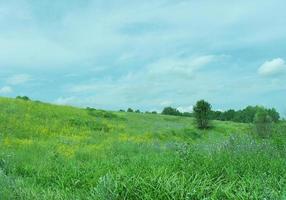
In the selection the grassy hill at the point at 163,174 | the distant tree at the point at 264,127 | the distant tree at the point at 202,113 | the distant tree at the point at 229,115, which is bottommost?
the grassy hill at the point at 163,174

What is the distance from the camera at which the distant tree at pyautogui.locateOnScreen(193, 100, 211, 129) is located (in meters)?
36.3

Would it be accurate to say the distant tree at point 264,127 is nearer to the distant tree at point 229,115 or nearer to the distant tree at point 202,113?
the distant tree at point 202,113

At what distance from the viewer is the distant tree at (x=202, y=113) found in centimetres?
3634

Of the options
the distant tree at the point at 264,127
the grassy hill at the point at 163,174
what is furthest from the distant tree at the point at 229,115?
the grassy hill at the point at 163,174

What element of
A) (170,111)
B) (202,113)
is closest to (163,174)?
(202,113)

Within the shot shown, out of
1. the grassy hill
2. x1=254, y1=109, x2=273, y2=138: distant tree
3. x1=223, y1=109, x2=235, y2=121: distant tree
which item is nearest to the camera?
the grassy hill

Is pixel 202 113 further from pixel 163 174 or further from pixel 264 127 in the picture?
pixel 163 174

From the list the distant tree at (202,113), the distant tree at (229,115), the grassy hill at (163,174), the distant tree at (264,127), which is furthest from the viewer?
the distant tree at (229,115)

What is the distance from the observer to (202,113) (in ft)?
120

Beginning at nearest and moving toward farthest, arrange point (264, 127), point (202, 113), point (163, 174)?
point (163, 174)
point (264, 127)
point (202, 113)

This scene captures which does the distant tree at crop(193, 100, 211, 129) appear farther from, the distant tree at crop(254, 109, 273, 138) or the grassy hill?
the grassy hill

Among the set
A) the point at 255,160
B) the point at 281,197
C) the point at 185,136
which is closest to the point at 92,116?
the point at 185,136

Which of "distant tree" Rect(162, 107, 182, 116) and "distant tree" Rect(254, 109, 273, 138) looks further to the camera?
"distant tree" Rect(162, 107, 182, 116)

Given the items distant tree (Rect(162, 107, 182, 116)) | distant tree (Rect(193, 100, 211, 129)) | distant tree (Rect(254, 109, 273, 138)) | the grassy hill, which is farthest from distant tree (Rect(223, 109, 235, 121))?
the grassy hill
